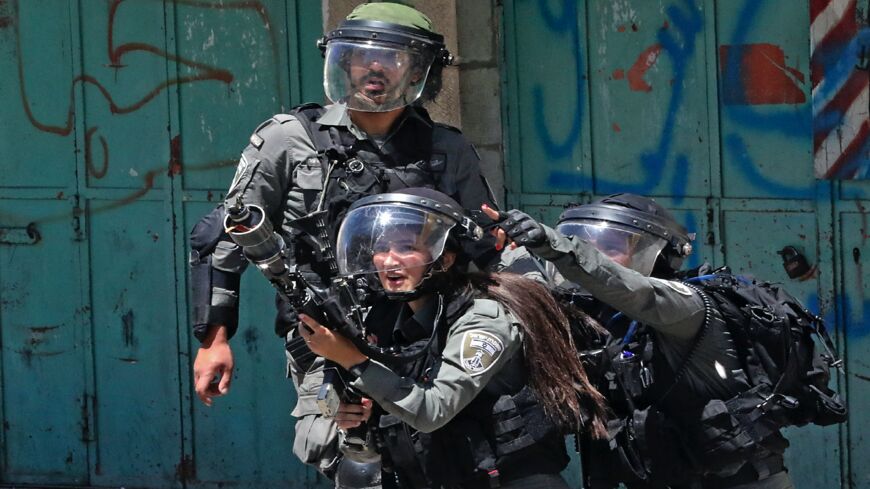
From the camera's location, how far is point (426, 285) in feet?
13.1

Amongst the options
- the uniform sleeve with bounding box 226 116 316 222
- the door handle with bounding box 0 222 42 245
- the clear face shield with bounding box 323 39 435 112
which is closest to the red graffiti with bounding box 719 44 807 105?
the clear face shield with bounding box 323 39 435 112

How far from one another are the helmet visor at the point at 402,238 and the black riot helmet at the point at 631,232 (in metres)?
0.45

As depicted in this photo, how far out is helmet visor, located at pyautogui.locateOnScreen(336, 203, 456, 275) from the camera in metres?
3.95

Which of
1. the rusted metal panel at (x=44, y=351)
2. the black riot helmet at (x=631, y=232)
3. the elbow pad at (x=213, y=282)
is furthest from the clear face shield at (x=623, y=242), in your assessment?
the rusted metal panel at (x=44, y=351)

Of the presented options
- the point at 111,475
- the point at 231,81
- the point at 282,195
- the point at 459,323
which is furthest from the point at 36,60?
the point at 459,323

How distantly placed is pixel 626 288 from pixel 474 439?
21.2 inches

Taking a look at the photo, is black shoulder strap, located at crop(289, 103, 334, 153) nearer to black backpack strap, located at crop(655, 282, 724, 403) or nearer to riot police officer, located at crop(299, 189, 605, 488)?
riot police officer, located at crop(299, 189, 605, 488)

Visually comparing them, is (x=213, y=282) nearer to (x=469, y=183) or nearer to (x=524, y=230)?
(x=469, y=183)

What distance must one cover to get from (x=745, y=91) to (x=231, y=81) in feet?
6.73

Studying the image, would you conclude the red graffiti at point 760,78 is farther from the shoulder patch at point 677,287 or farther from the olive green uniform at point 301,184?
the shoulder patch at point 677,287

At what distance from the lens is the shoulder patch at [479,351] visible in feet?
12.5

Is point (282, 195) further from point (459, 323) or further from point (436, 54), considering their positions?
point (459, 323)

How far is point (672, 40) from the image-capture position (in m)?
5.87

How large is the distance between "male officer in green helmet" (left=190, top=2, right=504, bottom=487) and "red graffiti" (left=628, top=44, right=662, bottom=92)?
1.27 metres
